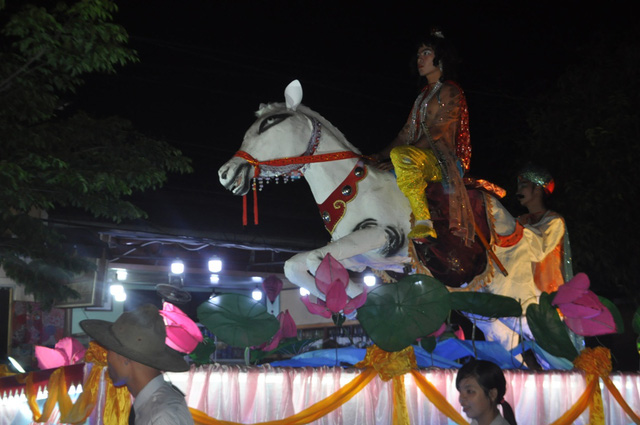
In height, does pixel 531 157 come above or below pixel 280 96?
below

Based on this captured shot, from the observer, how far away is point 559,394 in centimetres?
467

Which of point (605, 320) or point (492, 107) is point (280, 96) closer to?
point (492, 107)

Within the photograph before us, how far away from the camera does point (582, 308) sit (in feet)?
14.6

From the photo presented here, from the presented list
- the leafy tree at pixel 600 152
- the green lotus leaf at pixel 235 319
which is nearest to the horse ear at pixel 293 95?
the green lotus leaf at pixel 235 319

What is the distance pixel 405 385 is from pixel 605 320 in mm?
1239

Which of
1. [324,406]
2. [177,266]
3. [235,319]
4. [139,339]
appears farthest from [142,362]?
[177,266]

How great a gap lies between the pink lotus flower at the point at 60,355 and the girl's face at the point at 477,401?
248cm

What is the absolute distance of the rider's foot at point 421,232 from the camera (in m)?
4.67

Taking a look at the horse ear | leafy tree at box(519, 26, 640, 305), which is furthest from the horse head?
leafy tree at box(519, 26, 640, 305)

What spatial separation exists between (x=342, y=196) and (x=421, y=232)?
23.3 inches

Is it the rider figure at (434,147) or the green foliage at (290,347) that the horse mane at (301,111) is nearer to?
the rider figure at (434,147)

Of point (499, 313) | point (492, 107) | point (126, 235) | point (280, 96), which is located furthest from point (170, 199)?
point (499, 313)

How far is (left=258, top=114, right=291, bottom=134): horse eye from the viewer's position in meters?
4.90

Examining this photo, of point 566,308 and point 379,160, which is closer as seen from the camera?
point 566,308
